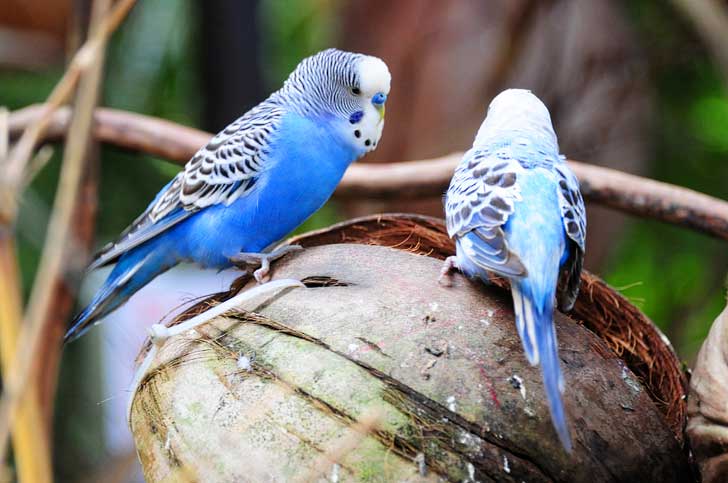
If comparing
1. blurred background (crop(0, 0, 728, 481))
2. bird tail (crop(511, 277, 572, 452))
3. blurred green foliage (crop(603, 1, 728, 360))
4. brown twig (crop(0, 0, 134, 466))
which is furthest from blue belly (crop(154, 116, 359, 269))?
blurred green foliage (crop(603, 1, 728, 360))

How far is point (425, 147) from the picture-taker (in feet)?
13.5

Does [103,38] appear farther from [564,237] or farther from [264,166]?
[264,166]

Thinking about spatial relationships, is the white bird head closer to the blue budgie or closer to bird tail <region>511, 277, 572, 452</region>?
the blue budgie

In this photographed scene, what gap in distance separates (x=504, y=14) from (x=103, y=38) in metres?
3.29

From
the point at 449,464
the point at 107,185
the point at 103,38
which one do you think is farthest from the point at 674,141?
the point at 103,38

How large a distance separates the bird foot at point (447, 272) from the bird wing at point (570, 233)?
0.21m

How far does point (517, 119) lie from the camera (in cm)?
184

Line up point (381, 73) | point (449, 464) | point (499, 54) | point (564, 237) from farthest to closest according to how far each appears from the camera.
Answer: point (499, 54) → point (381, 73) → point (564, 237) → point (449, 464)

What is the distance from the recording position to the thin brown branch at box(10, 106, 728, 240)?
6.95 feet

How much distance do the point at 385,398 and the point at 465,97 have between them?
9.43 ft

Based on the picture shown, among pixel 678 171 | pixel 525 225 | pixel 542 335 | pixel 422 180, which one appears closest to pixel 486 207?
pixel 525 225

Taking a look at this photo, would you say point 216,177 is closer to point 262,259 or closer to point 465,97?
point 262,259

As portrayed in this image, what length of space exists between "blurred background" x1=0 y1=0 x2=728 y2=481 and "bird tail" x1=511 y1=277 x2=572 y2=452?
225 cm

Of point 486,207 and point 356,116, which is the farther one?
point 356,116
